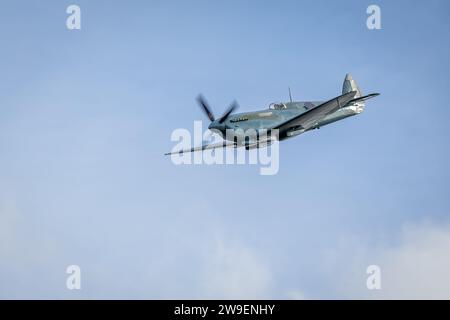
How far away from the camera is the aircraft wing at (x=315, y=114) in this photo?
41.5 metres

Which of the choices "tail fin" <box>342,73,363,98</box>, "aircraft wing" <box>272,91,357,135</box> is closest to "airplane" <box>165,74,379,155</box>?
"aircraft wing" <box>272,91,357,135</box>

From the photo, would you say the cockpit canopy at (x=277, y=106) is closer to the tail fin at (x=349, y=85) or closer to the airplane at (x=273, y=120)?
the airplane at (x=273, y=120)

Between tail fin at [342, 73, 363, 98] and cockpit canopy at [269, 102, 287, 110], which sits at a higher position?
tail fin at [342, 73, 363, 98]

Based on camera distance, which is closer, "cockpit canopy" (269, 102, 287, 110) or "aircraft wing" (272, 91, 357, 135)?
"aircraft wing" (272, 91, 357, 135)

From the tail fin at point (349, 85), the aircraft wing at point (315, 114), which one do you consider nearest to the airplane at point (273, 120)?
the aircraft wing at point (315, 114)

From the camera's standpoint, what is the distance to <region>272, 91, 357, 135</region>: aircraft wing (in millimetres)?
41531

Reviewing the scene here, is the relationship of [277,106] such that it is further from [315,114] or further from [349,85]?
[349,85]

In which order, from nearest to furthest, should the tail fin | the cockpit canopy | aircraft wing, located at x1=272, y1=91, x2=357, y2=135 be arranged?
aircraft wing, located at x1=272, y1=91, x2=357, y2=135, the cockpit canopy, the tail fin

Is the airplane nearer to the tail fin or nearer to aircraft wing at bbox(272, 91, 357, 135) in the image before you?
aircraft wing at bbox(272, 91, 357, 135)
